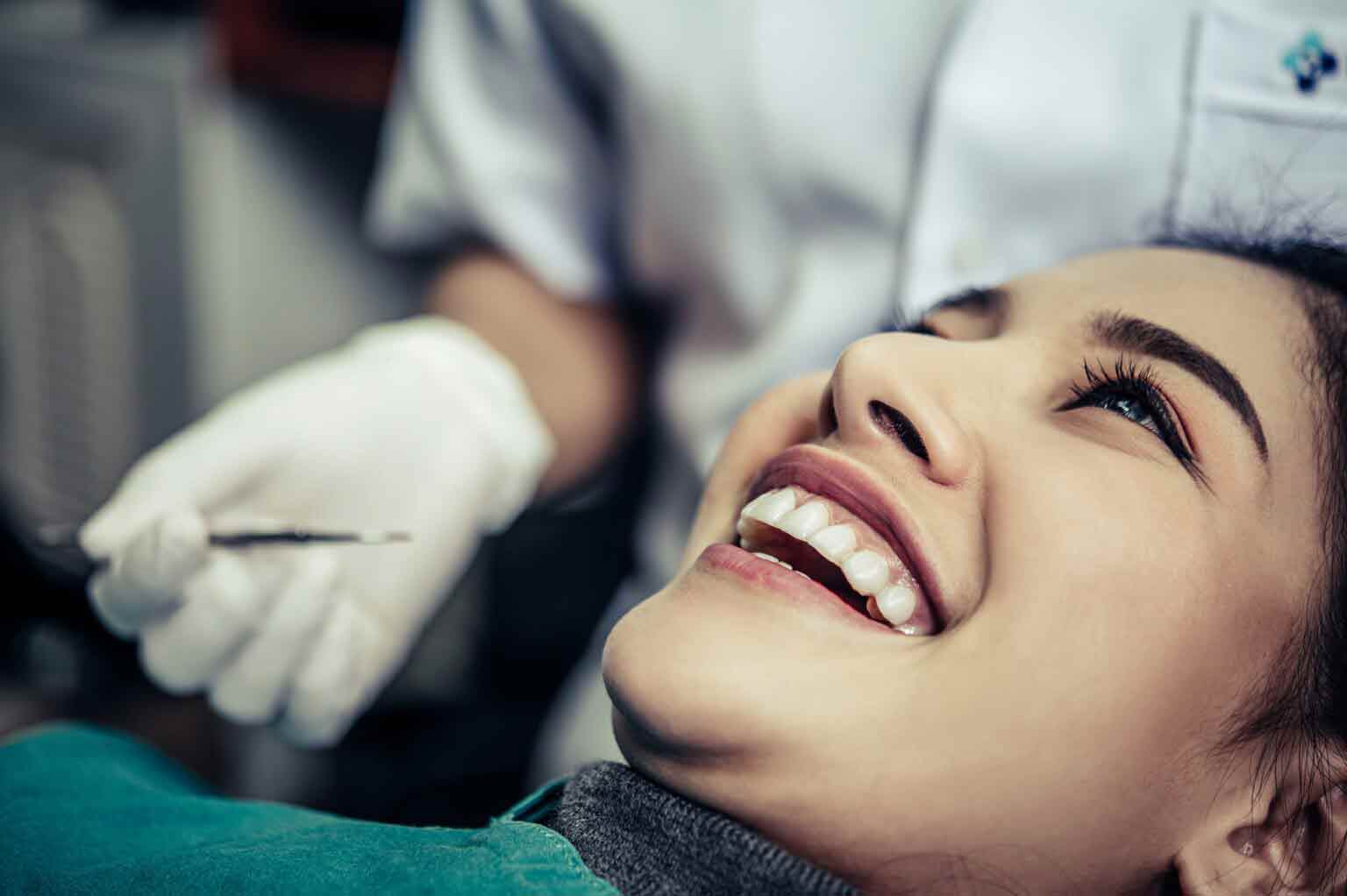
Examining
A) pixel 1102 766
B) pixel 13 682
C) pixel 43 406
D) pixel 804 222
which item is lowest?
pixel 13 682

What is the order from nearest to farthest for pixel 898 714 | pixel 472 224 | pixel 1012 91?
pixel 898 714, pixel 1012 91, pixel 472 224

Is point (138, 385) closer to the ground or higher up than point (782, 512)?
closer to the ground

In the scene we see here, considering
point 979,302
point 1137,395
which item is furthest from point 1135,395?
point 979,302

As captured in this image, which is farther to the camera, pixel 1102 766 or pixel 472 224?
pixel 472 224

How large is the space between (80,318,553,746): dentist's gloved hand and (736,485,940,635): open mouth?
11.6 inches

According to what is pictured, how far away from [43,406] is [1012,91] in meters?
1.02

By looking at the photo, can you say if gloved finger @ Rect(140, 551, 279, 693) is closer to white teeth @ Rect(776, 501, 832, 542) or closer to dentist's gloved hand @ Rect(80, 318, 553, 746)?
dentist's gloved hand @ Rect(80, 318, 553, 746)

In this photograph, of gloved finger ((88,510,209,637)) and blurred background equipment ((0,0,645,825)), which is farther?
blurred background equipment ((0,0,645,825))

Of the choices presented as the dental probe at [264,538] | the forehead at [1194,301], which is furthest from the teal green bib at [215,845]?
the forehead at [1194,301]

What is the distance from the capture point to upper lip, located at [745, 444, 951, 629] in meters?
0.45

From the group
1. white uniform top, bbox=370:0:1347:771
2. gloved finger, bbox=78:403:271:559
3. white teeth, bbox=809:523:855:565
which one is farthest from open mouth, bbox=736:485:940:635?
gloved finger, bbox=78:403:271:559

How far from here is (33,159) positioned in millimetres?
1174

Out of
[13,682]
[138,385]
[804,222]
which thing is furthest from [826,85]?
[13,682]

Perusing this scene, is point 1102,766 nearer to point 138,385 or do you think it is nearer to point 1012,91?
point 1012,91
